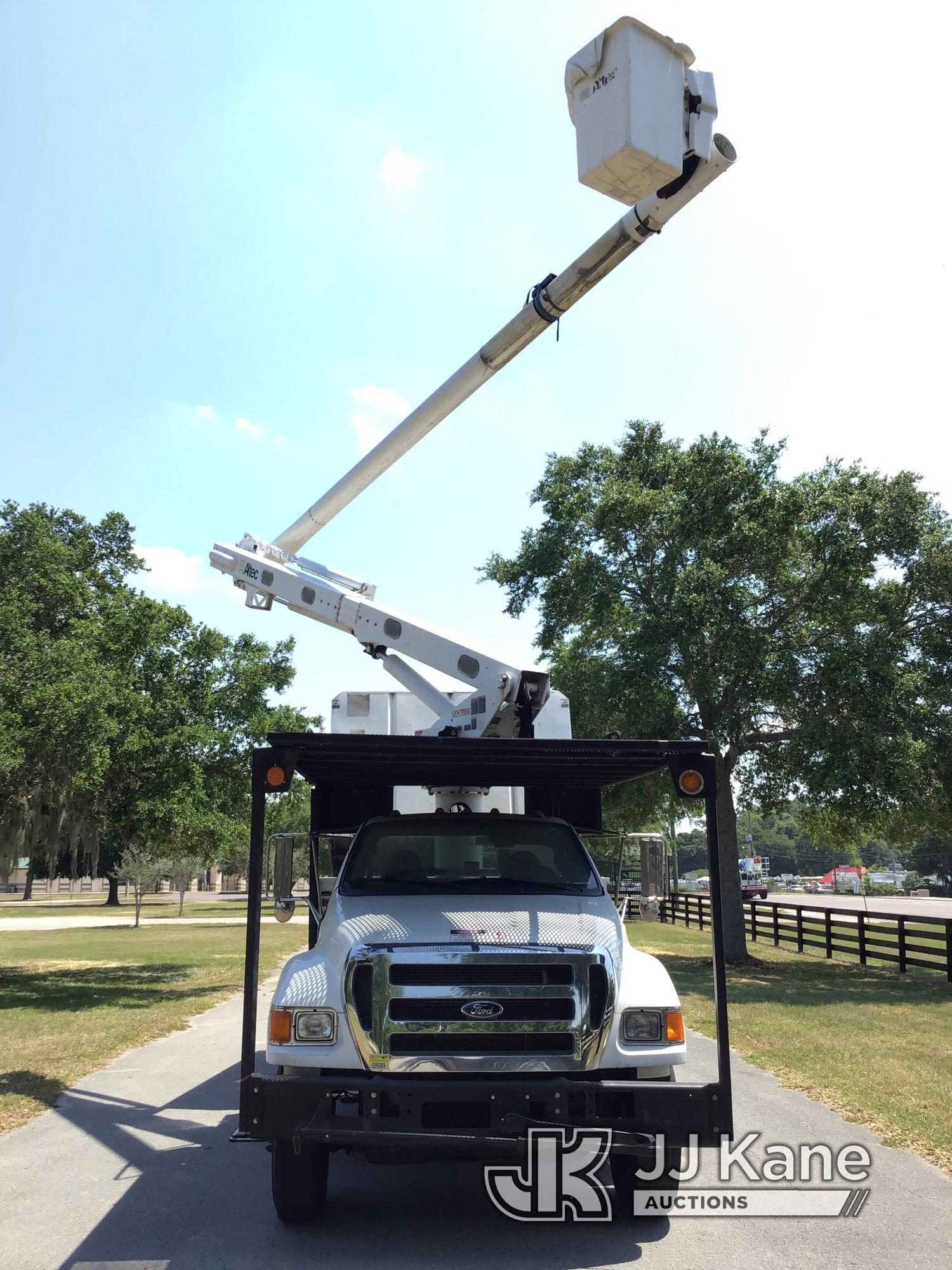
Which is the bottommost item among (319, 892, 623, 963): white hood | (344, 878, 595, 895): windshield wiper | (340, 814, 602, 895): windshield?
(319, 892, 623, 963): white hood

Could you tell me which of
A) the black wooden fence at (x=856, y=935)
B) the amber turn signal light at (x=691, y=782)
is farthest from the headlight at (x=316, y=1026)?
the black wooden fence at (x=856, y=935)

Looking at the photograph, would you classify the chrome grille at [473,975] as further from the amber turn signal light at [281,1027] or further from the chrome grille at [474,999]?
the amber turn signal light at [281,1027]

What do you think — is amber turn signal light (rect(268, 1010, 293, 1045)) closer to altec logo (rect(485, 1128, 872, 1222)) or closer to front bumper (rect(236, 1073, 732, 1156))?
front bumper (rect(236, 1073, 732, 1156))

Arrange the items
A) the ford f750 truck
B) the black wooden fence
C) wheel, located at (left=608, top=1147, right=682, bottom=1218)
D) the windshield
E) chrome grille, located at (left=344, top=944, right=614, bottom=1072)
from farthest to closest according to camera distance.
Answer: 1. the black wooden fence
2. the windshield
3. wheel, located at (left=608, top=1147, right=682, bottom=1218)
4. chrome grille, located at (left=344, top=944, right=614, bottom=1072)
5. the ford f750 truck

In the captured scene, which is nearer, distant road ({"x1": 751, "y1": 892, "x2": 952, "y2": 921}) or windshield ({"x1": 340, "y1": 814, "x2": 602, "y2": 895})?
windshield ({"x1": 340, "y1": 814, "x2": 602, "y2": 895})

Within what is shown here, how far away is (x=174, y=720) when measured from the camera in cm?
1631

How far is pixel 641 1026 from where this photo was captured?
5004mm

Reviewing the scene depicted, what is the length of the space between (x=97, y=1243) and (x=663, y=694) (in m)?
14.1

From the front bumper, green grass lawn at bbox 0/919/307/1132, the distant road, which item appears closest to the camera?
the front bumper

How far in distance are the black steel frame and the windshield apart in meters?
0.91

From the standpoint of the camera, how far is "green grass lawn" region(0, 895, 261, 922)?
1765 inches

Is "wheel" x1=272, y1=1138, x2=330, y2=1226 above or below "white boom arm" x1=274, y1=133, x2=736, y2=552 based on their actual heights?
below

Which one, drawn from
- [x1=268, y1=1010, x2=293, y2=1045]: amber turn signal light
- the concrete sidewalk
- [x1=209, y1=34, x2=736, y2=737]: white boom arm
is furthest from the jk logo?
the concrete sidewalk

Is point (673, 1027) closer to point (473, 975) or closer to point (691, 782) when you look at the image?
point (473, 975)
